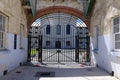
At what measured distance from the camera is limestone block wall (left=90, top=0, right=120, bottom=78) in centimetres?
1080

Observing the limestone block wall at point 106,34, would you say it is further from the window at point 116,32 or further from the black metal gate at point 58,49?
the black metal gate at point 58,49

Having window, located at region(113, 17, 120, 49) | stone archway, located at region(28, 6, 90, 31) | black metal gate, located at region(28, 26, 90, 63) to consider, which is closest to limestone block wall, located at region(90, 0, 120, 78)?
window, located at region(113, 17, 120, 49)

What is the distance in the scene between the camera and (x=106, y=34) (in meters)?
12.4

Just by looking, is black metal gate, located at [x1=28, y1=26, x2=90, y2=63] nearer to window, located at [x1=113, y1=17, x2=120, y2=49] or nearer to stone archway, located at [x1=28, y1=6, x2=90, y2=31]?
stone archway, located at [x1=28, y1=6, x2=90, y2=31]

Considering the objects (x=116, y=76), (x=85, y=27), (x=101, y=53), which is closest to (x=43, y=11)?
(x=85, y=27)

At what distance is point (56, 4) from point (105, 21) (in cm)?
597

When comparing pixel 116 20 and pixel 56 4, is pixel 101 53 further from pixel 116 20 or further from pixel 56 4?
pixel 56 4

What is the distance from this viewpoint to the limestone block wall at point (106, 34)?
35.4ft

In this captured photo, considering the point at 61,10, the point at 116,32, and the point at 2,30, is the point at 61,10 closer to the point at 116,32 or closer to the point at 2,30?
the point at 116,32

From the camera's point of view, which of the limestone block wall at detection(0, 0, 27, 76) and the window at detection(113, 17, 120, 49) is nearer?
the limestone block wall at detection(0, 0, 27, 76)

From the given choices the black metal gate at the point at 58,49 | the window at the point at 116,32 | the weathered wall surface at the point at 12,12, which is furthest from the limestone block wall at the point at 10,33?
the window at the point at 116,32

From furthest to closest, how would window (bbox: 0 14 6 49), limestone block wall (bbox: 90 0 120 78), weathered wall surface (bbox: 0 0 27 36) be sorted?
window (bbox: 0 14 6 49) → limestone block wall (bbox: 90 0 120 78) → weathered wall surface (bbox: 0 0 27 36)

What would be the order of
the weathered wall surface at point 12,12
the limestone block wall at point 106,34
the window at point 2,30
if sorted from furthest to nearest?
the window at point 2,30 → the limestone block wall at point 106,34 → the weathered wall surface at point 12,12

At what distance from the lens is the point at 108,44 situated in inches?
474
